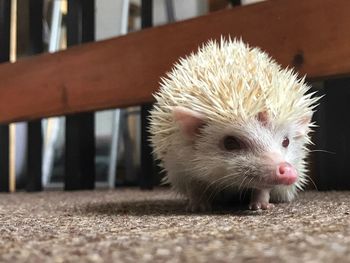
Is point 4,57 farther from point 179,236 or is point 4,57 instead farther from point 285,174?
point 179,236

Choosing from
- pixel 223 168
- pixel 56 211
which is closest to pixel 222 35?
pixel 223 168

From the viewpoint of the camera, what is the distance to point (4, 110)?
225cm

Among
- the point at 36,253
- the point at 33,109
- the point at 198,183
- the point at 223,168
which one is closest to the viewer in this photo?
the point at 36,253

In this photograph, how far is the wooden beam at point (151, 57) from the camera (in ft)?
4.94

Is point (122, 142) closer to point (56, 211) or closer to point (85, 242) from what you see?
point (56, 211)

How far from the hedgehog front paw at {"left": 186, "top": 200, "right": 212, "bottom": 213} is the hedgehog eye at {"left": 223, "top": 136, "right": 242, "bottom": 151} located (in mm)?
164

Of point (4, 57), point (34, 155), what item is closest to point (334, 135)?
point (34, 155)

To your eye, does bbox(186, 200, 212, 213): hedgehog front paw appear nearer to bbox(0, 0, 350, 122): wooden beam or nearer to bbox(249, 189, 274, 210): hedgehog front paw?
bbox(249, 189, 274, 210): hedgehog front paw

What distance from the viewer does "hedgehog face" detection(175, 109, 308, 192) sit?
3.57 feet

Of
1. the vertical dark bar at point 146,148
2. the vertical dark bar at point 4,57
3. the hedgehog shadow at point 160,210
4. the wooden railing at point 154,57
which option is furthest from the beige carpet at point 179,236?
the vertical dark bar at point 4,57

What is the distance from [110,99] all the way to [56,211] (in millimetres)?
690

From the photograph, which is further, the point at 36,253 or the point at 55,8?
the point at 55,8

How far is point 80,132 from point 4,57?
0.48 m

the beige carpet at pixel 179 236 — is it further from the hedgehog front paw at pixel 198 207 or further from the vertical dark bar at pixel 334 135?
the vertical dark bar at pixel 334 135
